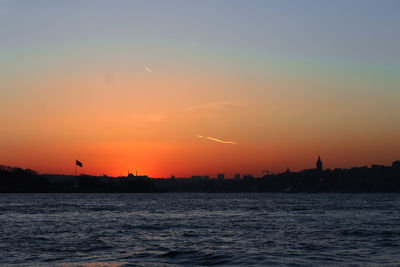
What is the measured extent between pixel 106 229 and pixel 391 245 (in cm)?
3046

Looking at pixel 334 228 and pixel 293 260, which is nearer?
pixel 293 260

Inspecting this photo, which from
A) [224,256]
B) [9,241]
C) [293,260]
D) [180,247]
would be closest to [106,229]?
[9,241]

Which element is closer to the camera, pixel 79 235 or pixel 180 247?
pixel 180 247

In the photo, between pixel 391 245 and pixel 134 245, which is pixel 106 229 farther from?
pixel 391 245

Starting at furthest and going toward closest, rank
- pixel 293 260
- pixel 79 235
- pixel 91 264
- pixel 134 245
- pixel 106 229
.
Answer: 1. pixel 106 229
2. pixel 79 235
3. pixel 134 245
4. pixel 293 260
5. pixel 91 264

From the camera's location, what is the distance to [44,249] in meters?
39.7

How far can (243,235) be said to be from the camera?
5197 cm

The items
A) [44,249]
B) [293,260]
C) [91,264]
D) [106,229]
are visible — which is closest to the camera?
[91,264]

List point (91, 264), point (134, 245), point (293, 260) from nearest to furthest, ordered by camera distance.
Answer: point (91, 264), point (293, 260), point (134, 245)

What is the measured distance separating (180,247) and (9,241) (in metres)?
15.0

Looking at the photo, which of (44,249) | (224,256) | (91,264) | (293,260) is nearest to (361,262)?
(293,260)

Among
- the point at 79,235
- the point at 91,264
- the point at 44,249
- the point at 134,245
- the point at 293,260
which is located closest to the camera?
the point at 91,264

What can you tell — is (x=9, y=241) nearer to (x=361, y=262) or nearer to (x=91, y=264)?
(x=91, y=264)

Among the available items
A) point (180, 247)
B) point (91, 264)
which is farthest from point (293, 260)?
point (91, 264)
